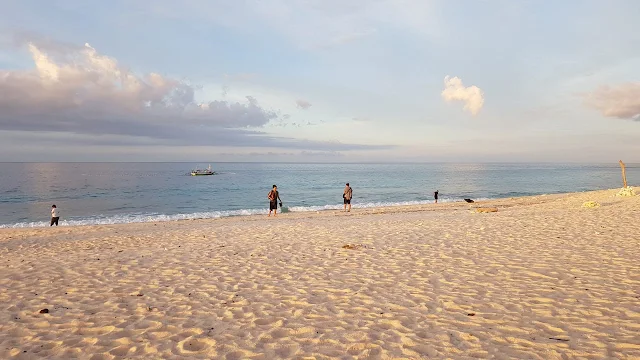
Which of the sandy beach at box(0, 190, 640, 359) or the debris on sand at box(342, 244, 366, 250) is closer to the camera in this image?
the sandy beach at box(0, 190, 640, 359)

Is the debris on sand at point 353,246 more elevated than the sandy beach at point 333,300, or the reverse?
the sandy beach at point 333,300

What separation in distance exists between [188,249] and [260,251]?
7.83 feet

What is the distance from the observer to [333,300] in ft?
20.9

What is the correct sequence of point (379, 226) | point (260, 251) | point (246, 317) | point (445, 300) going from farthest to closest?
point (379, 226) → point (260, 251) → point (445, 300) → point (246, 317)

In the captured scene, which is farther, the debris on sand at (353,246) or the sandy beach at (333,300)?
the debris on sand at (353,246)

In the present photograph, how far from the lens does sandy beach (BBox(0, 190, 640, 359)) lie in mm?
4660

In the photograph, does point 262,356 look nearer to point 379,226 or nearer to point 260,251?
point 260,251

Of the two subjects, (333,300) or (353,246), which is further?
(353,246)

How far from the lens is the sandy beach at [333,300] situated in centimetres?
466

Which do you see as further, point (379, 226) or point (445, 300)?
point (379, 226)

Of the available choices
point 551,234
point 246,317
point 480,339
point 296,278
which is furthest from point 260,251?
point 551,234

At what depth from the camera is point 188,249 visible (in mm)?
11273

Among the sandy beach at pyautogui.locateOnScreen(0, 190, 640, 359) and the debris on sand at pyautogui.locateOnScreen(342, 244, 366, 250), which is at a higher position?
the sandy beach at pyautogui.locateOnScreen(0, 190, 640, 359)

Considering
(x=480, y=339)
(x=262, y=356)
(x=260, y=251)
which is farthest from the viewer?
(x=260, y=251)
